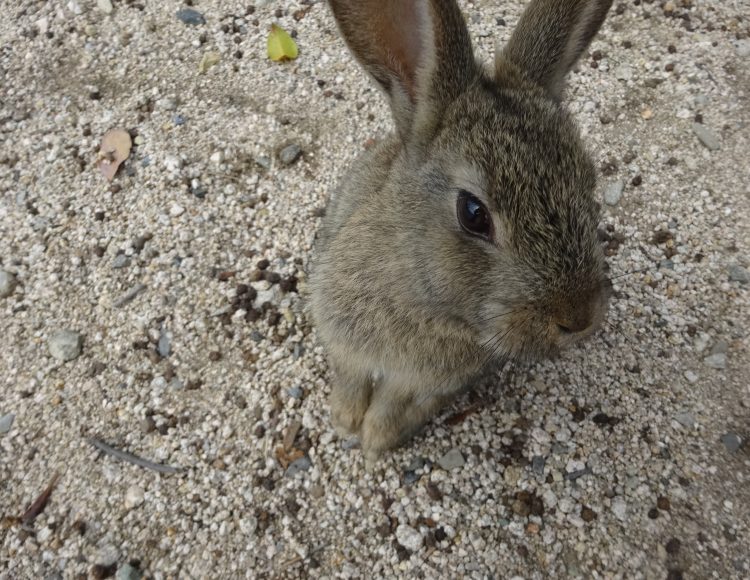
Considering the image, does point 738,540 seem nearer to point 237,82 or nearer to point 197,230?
point 197,230

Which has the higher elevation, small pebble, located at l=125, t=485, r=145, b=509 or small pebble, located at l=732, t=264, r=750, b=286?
small pebble, located at l=732, t=264, r=750, b=286

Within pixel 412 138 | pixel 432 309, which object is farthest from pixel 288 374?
pixel 412 138

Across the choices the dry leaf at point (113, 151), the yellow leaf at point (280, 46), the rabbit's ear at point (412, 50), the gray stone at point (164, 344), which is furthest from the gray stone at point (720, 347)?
the dry leaf at point (113, 151)

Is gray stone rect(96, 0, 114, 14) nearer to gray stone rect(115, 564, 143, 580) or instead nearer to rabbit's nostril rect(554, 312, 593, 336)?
gray stone rect(115, 564, 143, 580)

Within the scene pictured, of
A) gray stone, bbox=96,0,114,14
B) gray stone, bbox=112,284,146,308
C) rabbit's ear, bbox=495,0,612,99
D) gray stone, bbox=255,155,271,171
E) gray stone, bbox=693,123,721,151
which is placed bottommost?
gray stone, bbox=112,284,146,308

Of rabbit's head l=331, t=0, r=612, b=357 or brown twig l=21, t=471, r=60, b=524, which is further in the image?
brown twig l=21, t=471, r=60, b=524

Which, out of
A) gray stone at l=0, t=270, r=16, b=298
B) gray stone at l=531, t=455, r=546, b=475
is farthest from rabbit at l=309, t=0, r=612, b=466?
gray stone at l=0, t=270, r=16, b=298

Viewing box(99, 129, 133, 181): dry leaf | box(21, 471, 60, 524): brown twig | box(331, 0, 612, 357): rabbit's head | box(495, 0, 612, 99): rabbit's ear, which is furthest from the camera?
box(99, 129, 133, 181): dry leaf
